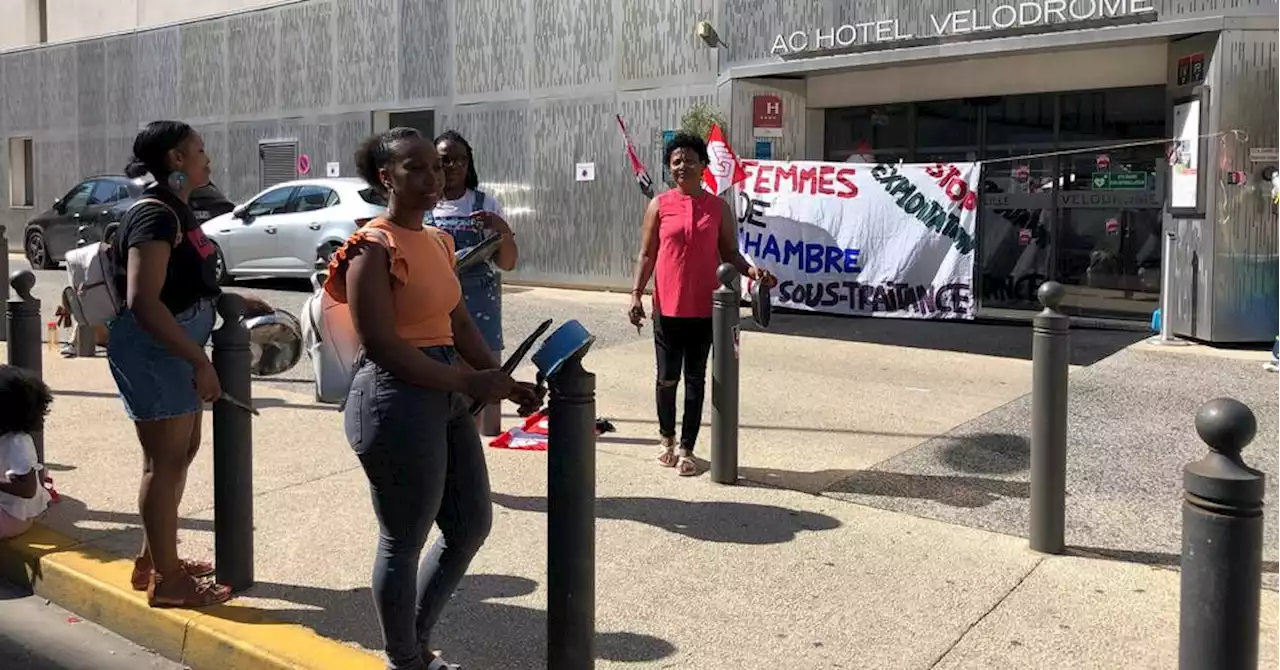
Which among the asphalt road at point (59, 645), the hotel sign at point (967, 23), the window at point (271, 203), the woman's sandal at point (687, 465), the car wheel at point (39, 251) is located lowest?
the asphalt road at point (59, 645)

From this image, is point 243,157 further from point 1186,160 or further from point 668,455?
point 668,455

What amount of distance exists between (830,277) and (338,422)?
200 inches

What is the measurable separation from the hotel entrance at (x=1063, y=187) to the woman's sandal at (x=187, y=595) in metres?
8.62

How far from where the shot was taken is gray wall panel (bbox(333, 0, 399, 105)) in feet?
57.3

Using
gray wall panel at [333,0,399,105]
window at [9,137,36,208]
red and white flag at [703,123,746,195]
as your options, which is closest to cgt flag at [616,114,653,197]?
red and white flag at [703,123,746,195]

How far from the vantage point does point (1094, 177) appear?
1164cm

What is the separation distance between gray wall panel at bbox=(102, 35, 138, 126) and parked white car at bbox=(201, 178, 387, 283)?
8352mm

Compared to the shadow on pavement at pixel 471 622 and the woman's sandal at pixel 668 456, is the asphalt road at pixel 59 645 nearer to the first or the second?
the shadow on pavement at pixel 471 622

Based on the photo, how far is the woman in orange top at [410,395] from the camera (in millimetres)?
Result: 3010

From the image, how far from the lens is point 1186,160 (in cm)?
996

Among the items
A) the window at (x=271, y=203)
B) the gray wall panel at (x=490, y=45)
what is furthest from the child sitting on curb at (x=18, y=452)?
the gray wall panel at (x=490, y=45)

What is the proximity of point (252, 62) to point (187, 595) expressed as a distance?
56.7 feet

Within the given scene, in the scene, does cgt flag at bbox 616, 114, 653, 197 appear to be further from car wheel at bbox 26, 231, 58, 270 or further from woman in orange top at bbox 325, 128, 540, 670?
woman in orange top at bbox 325, 128, 540, 670

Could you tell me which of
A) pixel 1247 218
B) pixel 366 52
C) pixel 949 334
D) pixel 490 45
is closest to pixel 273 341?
pixel 949 334
